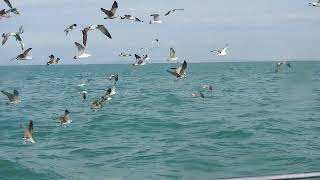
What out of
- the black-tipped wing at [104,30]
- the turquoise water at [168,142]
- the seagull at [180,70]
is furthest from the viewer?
the turquoise water at [168,142]

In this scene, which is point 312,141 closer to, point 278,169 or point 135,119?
point 278,169

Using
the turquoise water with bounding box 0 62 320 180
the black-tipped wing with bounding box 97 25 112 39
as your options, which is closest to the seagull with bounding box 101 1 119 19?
the black-tipped wing with bounding box 97 25 112 39

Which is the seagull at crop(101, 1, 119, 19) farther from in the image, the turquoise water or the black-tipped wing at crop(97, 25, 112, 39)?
the turquoise water

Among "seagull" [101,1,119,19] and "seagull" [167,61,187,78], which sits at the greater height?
"seagull" [101,1,119,19]

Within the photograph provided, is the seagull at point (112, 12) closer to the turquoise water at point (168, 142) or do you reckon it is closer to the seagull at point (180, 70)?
the seagull at point (180, 70)

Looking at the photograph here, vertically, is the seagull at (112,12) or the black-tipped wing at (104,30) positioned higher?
the seagull at (112,12)

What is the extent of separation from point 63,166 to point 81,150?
125 inches

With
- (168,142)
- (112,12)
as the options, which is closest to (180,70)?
(112,12)

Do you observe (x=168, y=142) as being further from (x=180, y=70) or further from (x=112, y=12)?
(x=112, y=12)

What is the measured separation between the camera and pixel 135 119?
31.4 meters

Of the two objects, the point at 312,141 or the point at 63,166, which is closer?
the point at 63,166

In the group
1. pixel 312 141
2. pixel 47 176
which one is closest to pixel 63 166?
pixel 47 176

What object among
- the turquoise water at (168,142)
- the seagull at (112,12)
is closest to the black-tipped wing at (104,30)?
the seagull at (112,12)

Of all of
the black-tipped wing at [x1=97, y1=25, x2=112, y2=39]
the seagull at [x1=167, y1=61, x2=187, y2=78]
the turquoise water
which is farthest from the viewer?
the turquoise water
